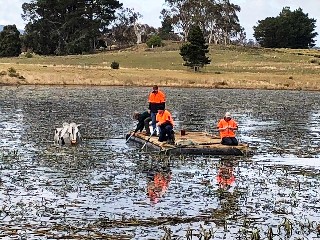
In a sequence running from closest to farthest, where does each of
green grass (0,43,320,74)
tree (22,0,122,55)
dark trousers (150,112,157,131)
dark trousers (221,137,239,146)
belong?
dark trousers (221,137,239,146)
dark trousers (150,112,157,131)
green grass (0,43,320,74)
tree (22,0,122,55)

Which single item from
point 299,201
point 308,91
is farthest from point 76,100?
point 299,201

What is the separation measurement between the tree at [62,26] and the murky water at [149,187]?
318 ft

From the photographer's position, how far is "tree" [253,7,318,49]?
533ft

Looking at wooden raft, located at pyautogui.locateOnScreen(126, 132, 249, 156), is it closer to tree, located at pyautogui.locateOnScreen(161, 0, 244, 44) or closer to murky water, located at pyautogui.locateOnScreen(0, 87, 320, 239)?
murky water, located at pyautogui.locateOnScreen(0, 87, 320, 239)

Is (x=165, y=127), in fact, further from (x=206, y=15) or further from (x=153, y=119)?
(x=206, y=15)

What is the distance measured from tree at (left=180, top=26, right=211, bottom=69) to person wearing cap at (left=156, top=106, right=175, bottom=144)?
230ft

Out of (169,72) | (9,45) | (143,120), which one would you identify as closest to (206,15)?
(9,45)

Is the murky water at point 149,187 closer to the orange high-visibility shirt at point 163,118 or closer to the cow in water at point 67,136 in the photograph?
the cow in water at point 67,136

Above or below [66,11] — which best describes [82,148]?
below

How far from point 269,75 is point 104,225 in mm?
81537

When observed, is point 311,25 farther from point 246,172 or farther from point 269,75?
point 246,172

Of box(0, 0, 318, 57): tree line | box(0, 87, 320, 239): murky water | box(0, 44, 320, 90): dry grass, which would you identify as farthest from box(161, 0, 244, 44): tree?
box(0, 87, 320, 239): murky water

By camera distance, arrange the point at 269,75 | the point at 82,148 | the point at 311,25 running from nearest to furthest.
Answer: the point at 82,148
the point at 269,75
the point at 311,25

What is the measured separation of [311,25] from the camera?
549 ft
